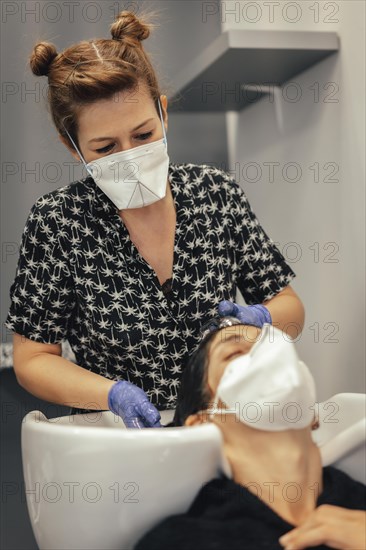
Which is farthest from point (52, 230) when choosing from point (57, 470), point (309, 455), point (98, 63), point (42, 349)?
point (309, 455)

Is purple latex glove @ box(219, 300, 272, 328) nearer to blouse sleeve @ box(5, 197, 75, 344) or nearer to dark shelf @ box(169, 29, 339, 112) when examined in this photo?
blouse sleeve @ box(5, 197, 75, 344)

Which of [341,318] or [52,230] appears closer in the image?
[52,230]

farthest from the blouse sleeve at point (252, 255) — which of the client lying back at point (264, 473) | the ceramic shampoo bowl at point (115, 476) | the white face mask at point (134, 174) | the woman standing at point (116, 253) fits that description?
the ceramic shampoo bowl at point (115, 476)

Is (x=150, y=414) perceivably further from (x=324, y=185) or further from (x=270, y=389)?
(x=324, y=185)

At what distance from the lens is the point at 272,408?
1.13 m

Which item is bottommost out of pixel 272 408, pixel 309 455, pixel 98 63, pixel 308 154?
pixel 309 455

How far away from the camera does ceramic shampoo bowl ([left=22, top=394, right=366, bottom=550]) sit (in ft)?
3.52

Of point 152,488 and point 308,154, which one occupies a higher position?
point 308,154

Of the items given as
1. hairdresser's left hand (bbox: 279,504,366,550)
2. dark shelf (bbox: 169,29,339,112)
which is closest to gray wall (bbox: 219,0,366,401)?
dark shelf (bbox: 169,29,339,112)

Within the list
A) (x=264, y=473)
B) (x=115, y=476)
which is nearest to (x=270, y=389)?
(x=264, y=473)

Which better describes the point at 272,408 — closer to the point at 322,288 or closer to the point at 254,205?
the point at 322,288

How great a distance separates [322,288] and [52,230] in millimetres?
930

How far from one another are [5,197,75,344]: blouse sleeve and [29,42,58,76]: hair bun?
31 centimetres

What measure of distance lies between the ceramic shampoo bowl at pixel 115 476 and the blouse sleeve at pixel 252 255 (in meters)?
0.59
